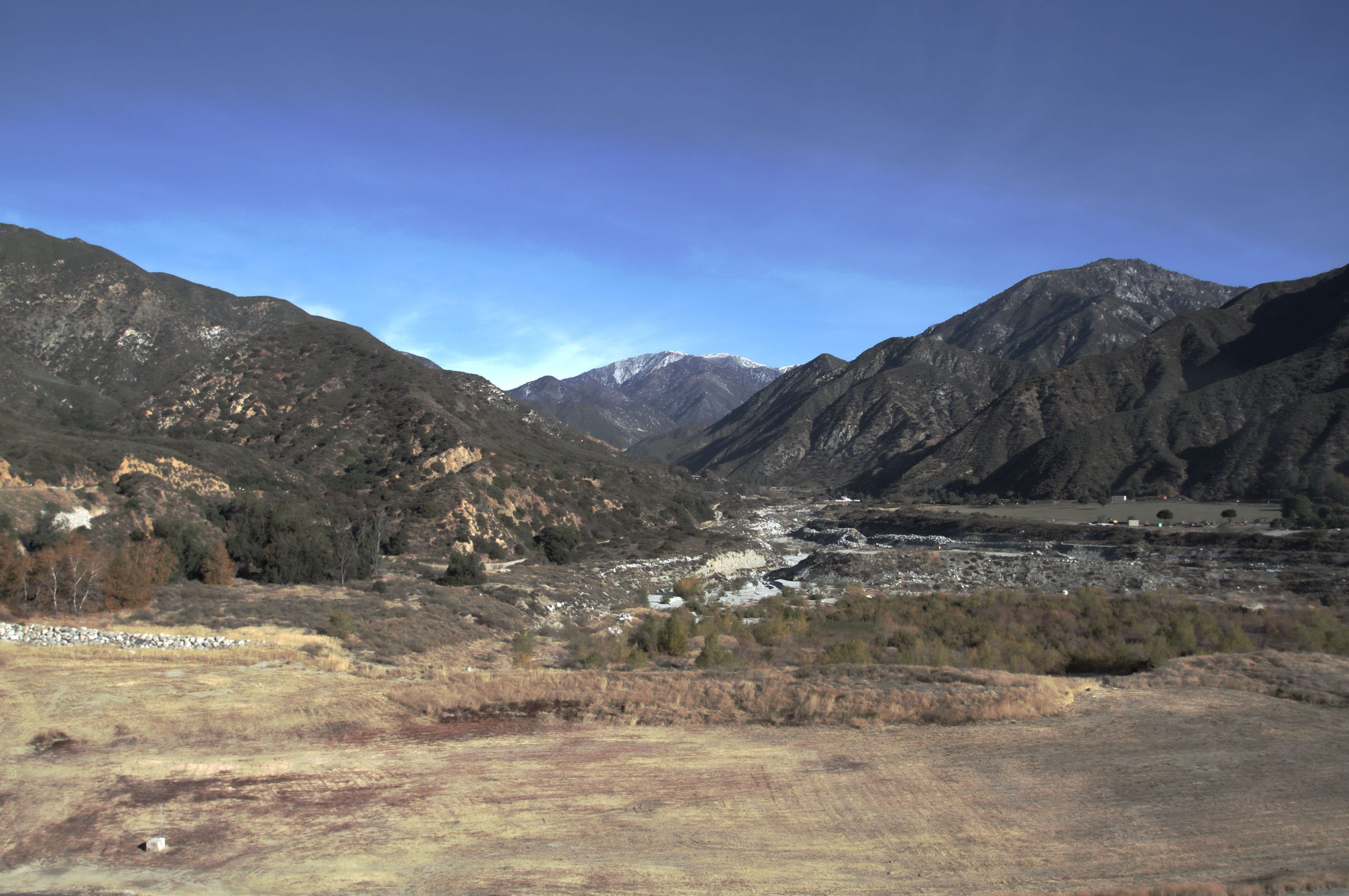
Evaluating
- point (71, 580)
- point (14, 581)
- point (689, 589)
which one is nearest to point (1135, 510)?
point (689, 589)

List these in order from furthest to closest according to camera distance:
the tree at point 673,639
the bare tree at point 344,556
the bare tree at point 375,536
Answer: the bare tree at point 375,536
the bare tree at point 344,556
the tree at point 673,639

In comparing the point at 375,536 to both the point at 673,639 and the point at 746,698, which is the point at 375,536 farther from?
the point at 746,698

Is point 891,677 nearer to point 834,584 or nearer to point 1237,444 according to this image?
point 834,584

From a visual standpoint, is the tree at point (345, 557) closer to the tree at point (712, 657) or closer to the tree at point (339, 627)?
the tree at point (339, 627)

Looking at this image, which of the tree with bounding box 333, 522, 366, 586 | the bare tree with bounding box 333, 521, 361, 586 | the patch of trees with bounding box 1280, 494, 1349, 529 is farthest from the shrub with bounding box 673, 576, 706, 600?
the patch of trees with bounding box 1280, 494, 1349, 529

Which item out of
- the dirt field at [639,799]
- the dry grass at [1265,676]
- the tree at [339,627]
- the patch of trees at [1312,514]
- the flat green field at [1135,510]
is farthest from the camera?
the flat green field at [1135,510]

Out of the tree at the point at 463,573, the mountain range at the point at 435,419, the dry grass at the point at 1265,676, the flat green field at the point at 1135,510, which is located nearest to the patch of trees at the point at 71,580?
the mountain range at the point at 435,419
